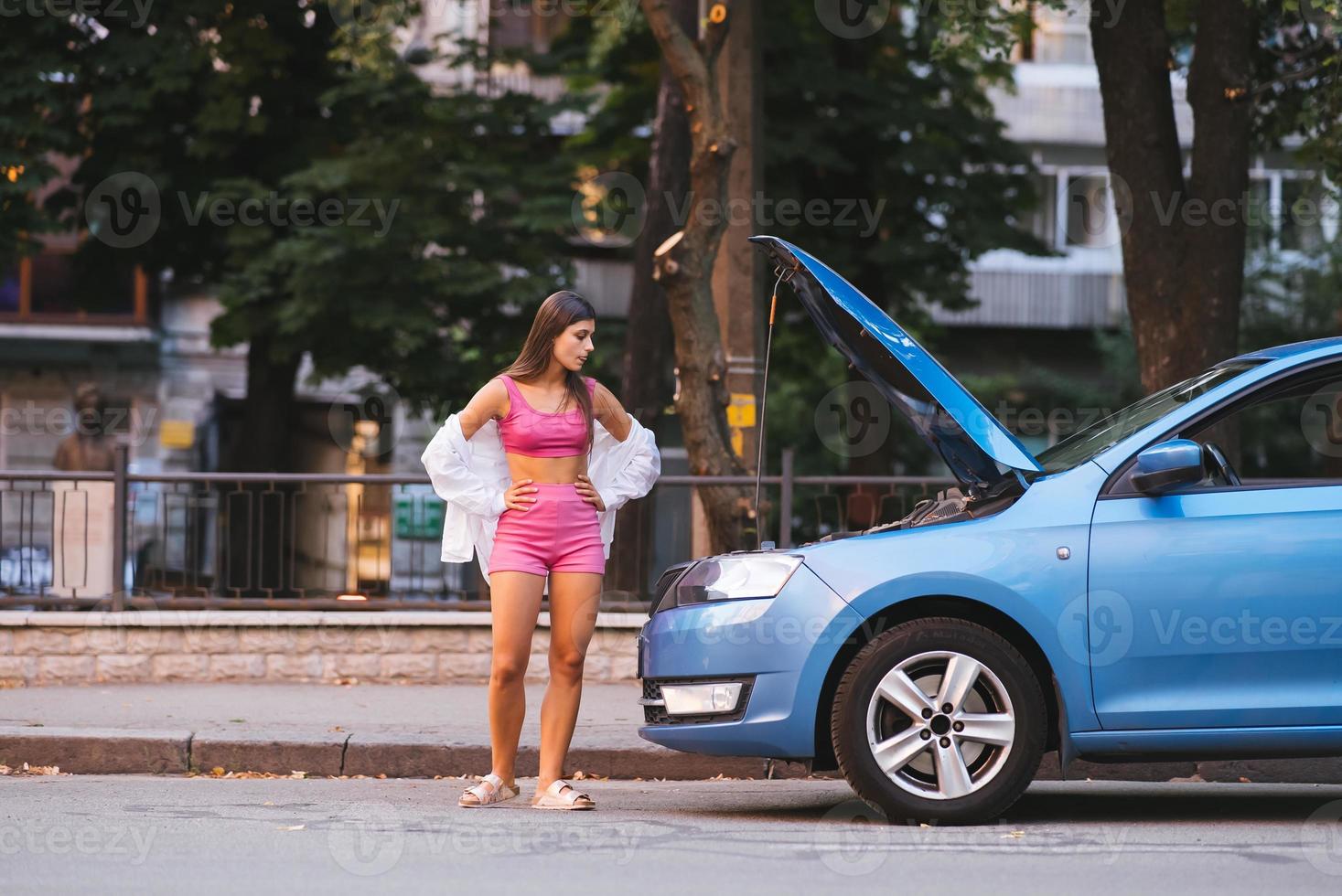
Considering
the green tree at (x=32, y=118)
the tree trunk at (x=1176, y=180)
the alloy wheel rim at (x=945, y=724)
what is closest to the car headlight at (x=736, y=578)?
A: the alloy wheel rim at (x=945, y=724)

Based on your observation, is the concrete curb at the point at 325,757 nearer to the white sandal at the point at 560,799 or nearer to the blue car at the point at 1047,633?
the white sandal at the point at 560,799

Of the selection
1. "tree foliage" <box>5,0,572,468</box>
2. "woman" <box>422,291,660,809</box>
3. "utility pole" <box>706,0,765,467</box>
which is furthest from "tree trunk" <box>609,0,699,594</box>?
"woman" <box>422,291,660,809</box>

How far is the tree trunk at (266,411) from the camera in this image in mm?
18844

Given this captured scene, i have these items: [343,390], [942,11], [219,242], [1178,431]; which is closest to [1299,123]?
[942,11]

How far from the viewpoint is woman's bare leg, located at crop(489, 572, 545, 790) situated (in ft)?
21.2

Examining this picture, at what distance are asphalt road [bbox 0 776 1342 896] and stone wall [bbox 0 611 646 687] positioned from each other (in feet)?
12.0

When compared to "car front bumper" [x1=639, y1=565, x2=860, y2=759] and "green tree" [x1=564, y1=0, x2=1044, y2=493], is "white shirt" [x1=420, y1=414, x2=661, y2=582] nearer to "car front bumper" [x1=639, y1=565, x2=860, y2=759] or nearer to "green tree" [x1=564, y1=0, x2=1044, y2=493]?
"car front bumper" [x1=639, y1=565, x2=860, y2=759]

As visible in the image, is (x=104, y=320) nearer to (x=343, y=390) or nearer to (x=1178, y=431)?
(x=343, y=390)

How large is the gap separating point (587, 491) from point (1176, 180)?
6362 mm

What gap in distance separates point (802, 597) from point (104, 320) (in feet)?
80.9

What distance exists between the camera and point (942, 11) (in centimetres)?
1197

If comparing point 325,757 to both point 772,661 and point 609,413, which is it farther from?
point 772,661

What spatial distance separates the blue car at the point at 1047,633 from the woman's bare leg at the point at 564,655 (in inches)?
20.3

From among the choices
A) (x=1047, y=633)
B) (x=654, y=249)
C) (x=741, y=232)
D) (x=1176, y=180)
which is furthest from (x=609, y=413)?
(x=654, y=249)
